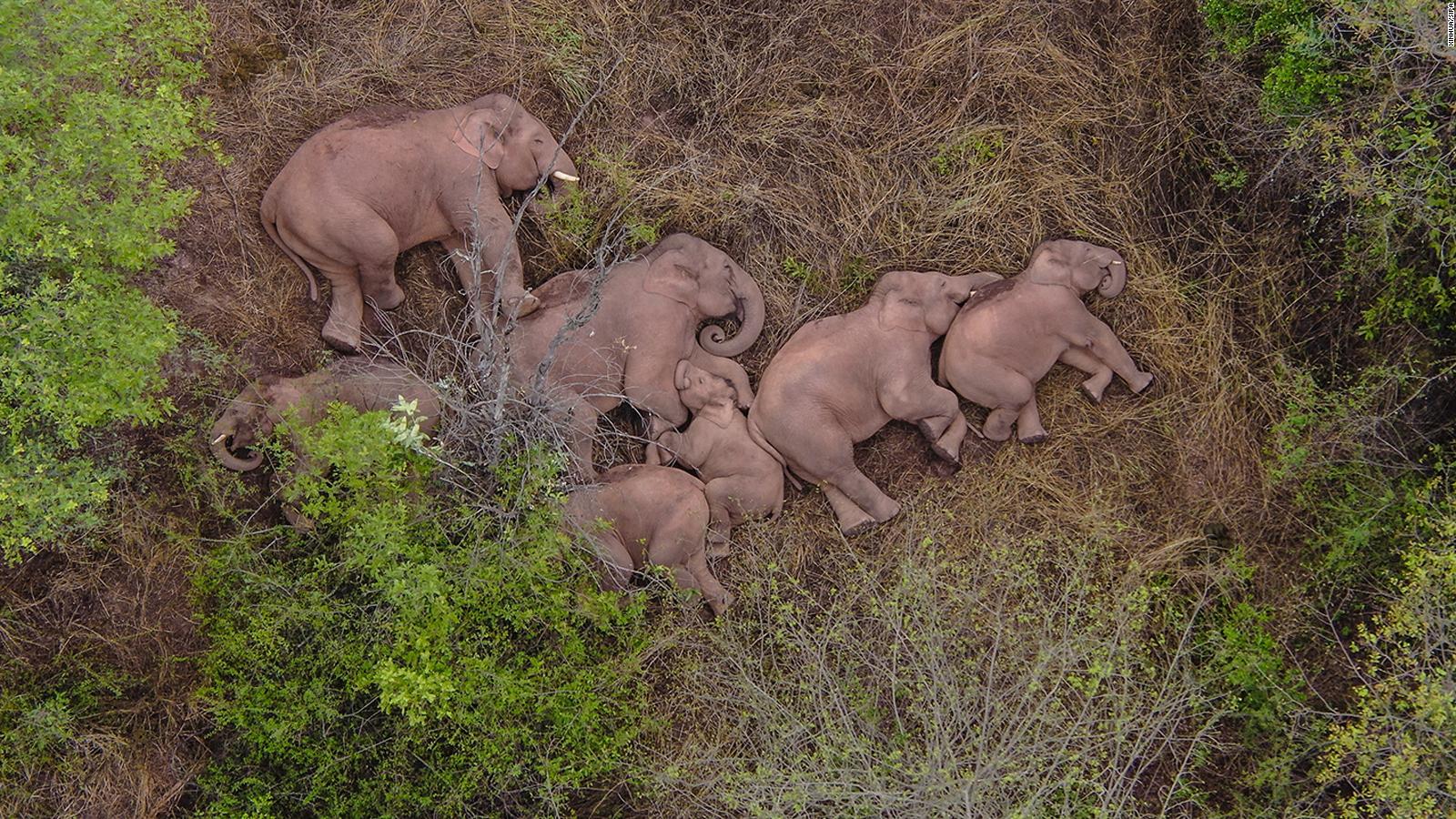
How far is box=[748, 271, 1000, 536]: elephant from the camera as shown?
5.34 meters

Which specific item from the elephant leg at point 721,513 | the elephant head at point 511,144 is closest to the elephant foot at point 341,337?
the elephant head at point 511,144

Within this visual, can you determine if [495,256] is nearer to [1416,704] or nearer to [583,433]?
[583,433]

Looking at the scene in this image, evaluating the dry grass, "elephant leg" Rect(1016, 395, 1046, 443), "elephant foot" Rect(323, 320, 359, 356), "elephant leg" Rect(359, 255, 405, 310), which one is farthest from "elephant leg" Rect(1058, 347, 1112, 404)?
"elephant foot" Rect(323, 320, 359, 356)

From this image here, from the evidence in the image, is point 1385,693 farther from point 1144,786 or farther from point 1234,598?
point 1144,786

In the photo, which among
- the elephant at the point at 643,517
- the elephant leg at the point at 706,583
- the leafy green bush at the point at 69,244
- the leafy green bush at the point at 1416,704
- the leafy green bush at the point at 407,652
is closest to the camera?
the leafy green bush at the point at 69,244

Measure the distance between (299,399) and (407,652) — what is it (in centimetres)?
146

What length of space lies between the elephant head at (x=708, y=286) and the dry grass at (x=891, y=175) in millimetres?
182

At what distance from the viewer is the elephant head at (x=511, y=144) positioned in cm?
540

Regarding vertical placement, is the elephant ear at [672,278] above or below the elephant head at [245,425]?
above

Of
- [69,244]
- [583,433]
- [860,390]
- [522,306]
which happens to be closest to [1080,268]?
[860,390]

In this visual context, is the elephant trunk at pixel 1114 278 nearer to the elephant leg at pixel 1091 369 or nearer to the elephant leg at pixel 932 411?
the elephant leg at pixel 1091 369

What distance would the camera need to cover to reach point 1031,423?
18.2ft

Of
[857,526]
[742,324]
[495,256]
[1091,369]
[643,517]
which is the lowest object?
[857,526]

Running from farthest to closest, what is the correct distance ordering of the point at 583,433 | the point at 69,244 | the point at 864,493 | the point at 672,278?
the point at 864,493 → the point at 672,278 → the point at 583,433 → the point at 69,244
